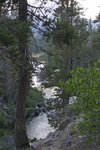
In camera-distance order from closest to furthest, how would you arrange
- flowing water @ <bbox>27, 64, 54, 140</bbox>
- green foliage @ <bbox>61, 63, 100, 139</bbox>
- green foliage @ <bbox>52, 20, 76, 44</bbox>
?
green foliage @ <bbox>61, 63, 100, 139</bbox>, green foliage @ <bbox>52, 20, 76, 44</bbox>, flowing water @ <bbox>27, 64, 54, 140</bbox>

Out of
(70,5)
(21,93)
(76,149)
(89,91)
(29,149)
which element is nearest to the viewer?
(89,91)

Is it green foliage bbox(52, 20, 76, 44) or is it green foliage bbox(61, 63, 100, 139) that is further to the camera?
green foliage bbox(52, 20, 76, 44)

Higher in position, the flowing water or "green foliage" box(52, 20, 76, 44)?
"green foliage" box(52, 20, 76, 44)

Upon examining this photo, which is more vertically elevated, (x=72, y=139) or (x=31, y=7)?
(x=31, y=7)

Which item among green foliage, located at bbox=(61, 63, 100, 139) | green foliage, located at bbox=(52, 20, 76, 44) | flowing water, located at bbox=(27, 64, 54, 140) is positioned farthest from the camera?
flowing water, located at bbox=(27, 64, 54, 140)

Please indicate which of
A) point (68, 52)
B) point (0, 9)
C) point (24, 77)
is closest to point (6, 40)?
point (0, 9)

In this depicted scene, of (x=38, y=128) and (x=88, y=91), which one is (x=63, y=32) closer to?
(x=88, y=91)

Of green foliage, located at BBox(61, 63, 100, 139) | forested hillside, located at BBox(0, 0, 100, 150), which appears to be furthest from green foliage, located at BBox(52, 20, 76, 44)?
green foliage, located at BBox(61, 63, 100, 139)

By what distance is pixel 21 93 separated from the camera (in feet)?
35.3

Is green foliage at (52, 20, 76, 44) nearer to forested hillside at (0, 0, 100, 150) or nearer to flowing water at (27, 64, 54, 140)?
forested hillside at (0, 0, 100, 150)

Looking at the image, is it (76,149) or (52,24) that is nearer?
(76,149)

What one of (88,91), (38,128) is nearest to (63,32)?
(88,91)

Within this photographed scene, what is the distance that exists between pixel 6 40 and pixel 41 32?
→ 381cm

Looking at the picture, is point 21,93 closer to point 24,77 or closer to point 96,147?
point 24,77
